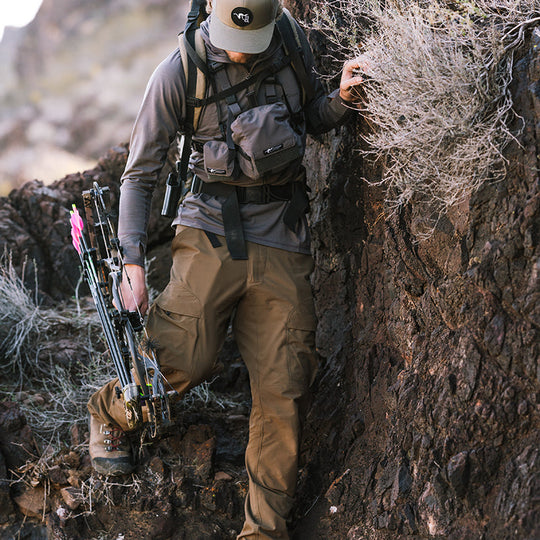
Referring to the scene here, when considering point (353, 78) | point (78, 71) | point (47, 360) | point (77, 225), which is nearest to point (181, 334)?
point (77, 225)

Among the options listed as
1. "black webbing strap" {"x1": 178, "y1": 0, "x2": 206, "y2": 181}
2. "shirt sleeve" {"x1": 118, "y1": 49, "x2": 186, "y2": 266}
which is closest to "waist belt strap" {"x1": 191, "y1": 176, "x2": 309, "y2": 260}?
"black webbing strap" {"x1": 178, "y1": 0, "x2": 206, "y2": 181}

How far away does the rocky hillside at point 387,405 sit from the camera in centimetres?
321

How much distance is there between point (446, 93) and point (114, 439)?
264 cm

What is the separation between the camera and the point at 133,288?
12.7ft

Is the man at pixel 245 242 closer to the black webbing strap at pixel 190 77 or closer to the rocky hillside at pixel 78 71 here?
the black webbing strap at pixel 190 77

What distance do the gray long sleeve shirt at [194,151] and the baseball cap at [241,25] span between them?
136 mm

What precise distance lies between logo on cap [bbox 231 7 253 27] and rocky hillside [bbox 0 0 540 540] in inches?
34.9

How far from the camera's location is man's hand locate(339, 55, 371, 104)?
380 cm

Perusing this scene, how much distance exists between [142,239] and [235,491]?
1570 mm

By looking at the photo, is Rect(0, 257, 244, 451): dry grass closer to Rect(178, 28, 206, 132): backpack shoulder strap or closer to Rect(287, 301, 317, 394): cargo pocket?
Rect(287, 301, 317, 394): cargo pocket

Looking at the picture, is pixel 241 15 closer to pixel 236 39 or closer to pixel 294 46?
pixel 236 39

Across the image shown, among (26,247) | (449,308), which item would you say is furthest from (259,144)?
(26,247)

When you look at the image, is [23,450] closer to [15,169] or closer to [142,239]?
[142,239]

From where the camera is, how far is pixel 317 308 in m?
4.81
